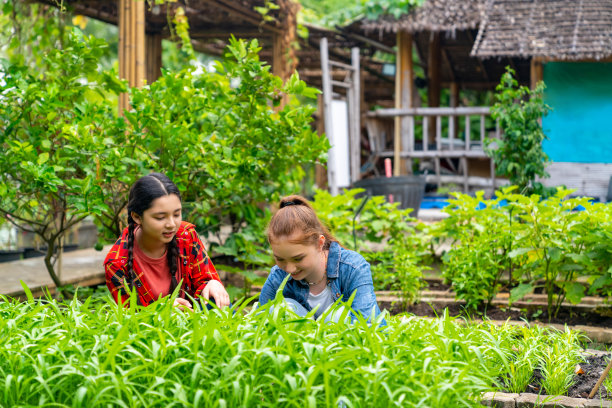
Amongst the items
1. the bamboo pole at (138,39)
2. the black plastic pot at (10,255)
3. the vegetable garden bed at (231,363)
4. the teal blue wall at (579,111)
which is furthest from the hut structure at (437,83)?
the vegetable garden bed at (231,363)

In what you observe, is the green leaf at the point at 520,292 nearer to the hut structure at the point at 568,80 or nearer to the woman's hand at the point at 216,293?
the woman's hand at the point at 216,293

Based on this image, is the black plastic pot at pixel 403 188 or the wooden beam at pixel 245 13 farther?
the black plastic pot at pixel 403 188

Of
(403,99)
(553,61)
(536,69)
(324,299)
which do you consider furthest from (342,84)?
(324,299)

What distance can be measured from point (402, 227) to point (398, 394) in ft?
11.9

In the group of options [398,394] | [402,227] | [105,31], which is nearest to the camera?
[398,394]

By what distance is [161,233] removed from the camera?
334cm

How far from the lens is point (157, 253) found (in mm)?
3537

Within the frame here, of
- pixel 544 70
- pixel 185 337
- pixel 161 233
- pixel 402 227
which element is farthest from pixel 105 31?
pixel 185 337

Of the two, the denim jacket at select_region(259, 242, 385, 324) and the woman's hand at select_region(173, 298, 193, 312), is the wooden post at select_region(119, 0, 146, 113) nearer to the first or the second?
the denim jacket at select_region(259, 242, 385, 324)

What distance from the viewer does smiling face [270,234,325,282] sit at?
115 inches

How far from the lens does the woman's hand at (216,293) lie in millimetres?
3275

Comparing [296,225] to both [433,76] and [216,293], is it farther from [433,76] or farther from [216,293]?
[433,76]

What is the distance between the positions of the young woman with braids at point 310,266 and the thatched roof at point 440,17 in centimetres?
788

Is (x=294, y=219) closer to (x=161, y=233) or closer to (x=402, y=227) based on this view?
(x=161, y=233)
